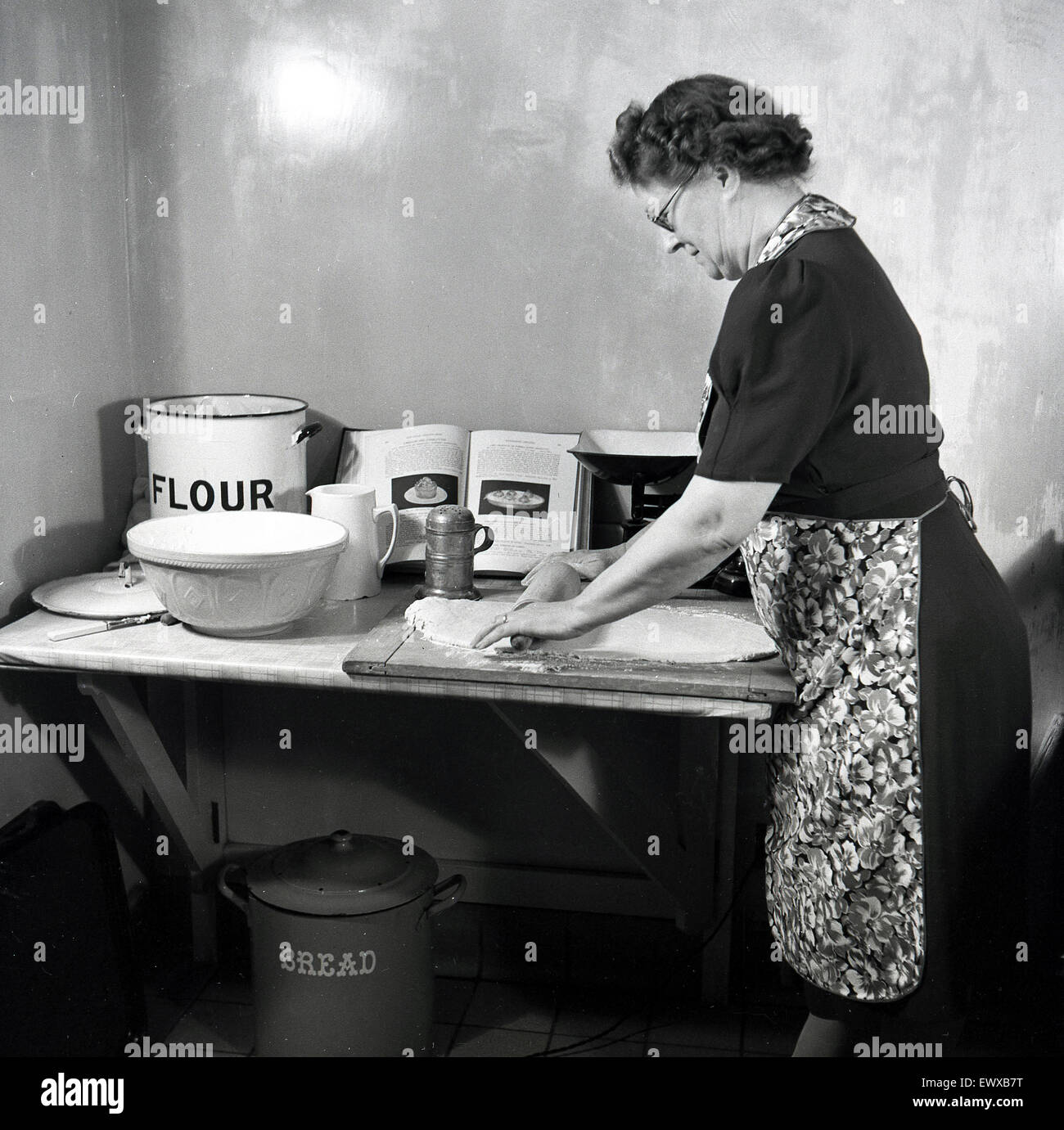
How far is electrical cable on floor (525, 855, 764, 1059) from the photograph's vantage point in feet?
7.50

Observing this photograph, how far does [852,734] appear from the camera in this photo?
1647 millimetres

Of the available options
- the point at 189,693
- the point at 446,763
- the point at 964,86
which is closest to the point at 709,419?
the point at 964,86

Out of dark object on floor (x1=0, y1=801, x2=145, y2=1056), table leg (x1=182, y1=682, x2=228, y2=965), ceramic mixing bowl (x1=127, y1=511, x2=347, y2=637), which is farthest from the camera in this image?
table leg (x1=182, y1=682, x2=228, y2=965)

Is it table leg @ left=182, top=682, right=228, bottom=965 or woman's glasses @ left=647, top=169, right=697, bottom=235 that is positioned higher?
woman's glasses @ left=647, top=169, right=697, bottom=235

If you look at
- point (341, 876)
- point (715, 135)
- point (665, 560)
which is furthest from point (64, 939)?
point (715, 135)

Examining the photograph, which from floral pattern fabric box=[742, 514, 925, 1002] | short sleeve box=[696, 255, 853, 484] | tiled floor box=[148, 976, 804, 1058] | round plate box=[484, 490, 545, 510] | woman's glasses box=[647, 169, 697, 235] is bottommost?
tiled floor box=[148, 976, 804, 1058]

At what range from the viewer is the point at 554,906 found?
254 cm

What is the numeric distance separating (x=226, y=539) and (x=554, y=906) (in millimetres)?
1035

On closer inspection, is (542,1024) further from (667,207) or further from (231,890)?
(667,207)

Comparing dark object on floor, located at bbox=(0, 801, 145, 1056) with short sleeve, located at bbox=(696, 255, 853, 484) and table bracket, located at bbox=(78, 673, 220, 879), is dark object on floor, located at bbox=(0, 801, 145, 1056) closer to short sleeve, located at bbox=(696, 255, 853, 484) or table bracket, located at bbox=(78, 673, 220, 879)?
table bracket, located at bbox=(78, 673, 220, 879)

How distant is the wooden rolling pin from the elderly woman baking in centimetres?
15

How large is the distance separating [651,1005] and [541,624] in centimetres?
107

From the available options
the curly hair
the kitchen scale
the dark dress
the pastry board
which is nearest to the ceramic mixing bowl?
the pastry board
